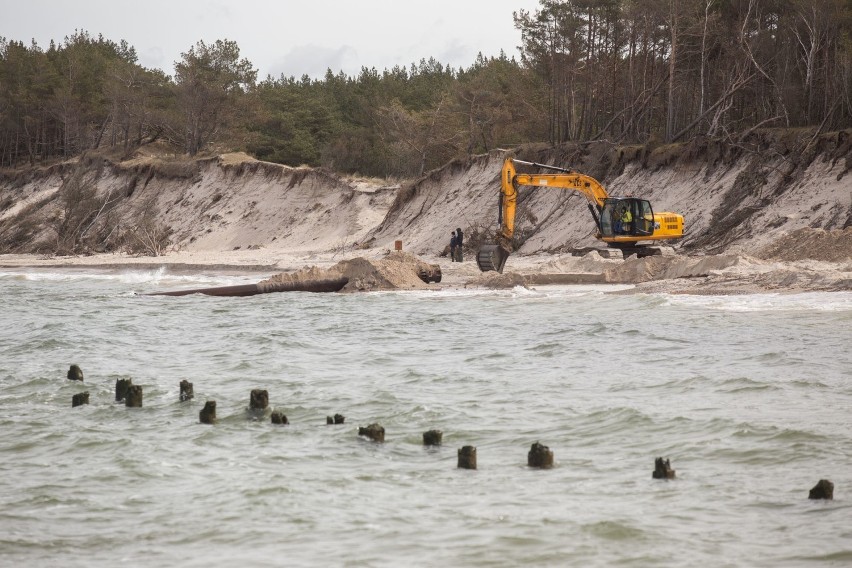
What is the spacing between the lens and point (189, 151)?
68.1 meters

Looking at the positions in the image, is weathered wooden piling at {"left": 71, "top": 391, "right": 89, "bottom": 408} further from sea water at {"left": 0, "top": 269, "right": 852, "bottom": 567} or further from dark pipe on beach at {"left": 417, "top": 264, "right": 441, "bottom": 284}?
dark pipe on beach at {"left": 417, "top": 264, "right": 441, "bottom": 284}

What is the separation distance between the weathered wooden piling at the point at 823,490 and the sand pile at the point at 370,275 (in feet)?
68.3

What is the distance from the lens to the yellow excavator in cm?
2902

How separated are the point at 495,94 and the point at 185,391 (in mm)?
44585

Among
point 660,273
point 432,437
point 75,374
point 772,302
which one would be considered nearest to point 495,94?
point 660,273

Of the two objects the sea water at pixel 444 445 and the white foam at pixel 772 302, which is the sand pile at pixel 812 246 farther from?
the sea water at pixel 444 445

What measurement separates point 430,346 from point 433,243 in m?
24.9

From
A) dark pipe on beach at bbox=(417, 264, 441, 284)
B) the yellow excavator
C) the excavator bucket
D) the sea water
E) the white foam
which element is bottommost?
the sea water

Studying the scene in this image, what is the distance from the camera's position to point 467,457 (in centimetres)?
938

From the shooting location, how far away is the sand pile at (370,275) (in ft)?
93.8

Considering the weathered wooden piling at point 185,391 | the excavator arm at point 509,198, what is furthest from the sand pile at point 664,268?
the weathered wooden piling at point 185,391

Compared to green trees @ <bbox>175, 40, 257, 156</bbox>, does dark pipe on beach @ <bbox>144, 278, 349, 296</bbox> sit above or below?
below

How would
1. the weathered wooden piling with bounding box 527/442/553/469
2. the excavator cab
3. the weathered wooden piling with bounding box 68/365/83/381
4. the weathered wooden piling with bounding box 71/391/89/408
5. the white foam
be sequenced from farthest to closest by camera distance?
the excavator cab, the white foam, the weathered wooden piling with bounding box 68/365/83/381, the weathered wooden piling with bounding box 71/391/89/408, the weathered wooden piling with bounding box 527/442/553/469

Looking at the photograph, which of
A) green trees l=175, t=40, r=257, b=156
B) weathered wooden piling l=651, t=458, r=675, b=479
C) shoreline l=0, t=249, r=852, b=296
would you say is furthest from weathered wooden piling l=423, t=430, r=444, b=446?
green trees l=175, t=40, r=257, b=156
